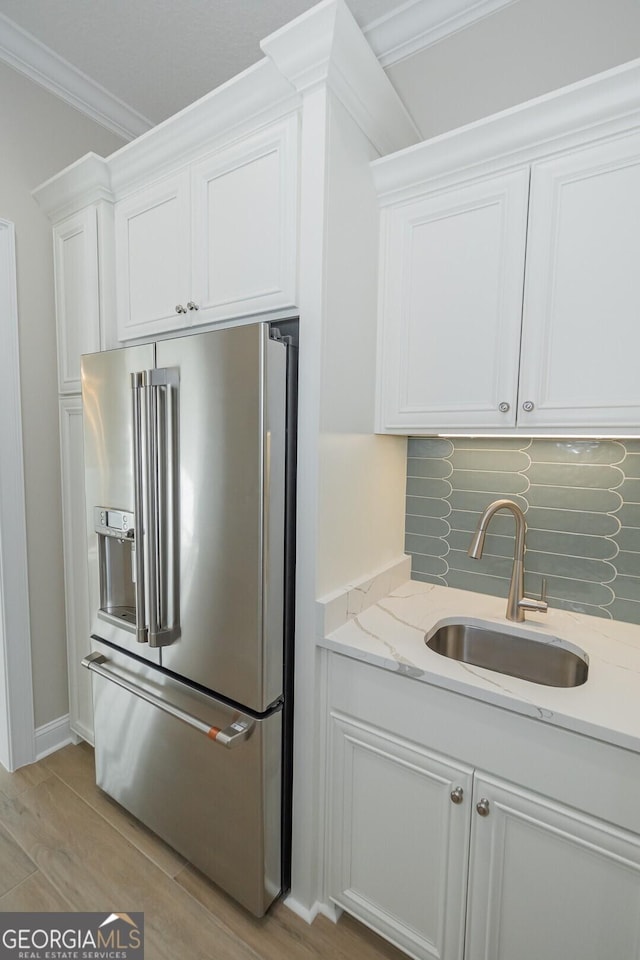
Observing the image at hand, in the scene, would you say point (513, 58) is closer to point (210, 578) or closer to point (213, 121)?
point (213, 121)

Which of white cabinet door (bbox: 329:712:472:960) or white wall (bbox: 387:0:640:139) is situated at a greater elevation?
white wall (bbox: 387:0:640:139)

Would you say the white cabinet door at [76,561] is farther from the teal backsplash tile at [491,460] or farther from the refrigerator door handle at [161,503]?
the teal backsplash tile at [491,460]

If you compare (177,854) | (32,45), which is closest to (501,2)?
(32,45)

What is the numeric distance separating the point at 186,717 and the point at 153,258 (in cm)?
155

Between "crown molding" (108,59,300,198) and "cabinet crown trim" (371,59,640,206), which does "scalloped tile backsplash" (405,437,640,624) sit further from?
"crown molding" (108,59,300,198)

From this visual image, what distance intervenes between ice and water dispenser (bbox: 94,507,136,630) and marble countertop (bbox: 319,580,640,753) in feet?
2.57

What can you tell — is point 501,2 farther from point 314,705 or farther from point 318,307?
point 314,705

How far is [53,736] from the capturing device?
2105mm

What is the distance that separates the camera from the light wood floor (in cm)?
132

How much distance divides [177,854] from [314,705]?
0.86m

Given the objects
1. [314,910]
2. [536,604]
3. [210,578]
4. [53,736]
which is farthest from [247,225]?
[53,736]

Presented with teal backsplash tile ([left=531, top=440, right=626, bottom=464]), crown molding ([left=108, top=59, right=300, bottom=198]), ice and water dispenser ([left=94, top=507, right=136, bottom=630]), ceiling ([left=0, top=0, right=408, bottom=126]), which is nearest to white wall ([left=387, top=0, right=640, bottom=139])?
ceiling ([left=0, top=0, right=408, bottom=126])

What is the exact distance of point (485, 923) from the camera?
1.11 m

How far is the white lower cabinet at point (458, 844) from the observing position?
97cm
